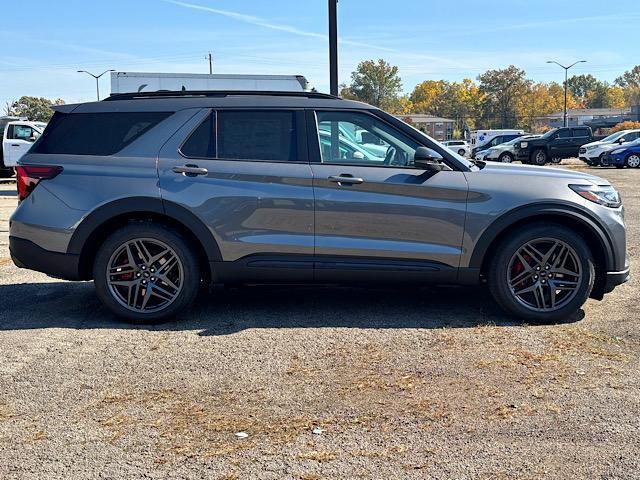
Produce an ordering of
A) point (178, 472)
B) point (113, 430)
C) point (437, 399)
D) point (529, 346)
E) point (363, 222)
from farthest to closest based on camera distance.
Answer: point (363, 222) → point (529, 346) → point (437, 399) → point (113, 430) → point (178, 472)

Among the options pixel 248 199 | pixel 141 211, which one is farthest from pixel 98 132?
pixel 248 199

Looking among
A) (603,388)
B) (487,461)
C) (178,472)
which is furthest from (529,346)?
(178,472)

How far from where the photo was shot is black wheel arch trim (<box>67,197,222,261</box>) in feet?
17.7

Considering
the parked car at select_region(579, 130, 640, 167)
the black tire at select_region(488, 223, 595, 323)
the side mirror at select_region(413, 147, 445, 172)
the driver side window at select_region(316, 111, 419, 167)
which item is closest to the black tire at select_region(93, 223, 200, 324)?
the driver side window at select_region(316, 111, 419, 167)

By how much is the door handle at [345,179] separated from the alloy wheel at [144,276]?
1389 mm

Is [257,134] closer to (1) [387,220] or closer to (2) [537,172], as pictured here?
(1) [387,220]

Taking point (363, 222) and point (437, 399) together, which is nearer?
point (437, 399)

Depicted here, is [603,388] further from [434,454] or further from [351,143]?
[351,143]

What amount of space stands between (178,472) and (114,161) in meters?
3.05

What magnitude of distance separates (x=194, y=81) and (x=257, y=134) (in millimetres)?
9198

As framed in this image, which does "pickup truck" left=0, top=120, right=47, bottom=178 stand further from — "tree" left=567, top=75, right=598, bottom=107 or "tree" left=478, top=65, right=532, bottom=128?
"tree" left=567, top=75, right=598, bottom=107

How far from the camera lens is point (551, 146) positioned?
3362 cm

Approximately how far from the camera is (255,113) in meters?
5.59

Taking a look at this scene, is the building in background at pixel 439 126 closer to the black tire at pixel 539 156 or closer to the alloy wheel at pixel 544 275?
the black tire at pixel 539 156
